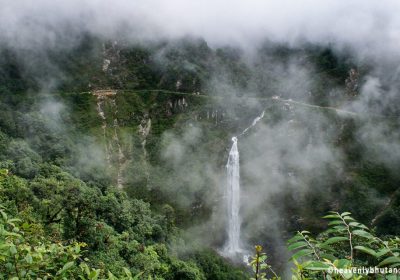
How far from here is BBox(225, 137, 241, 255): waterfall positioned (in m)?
130

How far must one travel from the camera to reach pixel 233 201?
141750mm

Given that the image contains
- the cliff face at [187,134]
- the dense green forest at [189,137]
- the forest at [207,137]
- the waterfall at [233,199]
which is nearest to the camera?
the dense green forest at [189,137]

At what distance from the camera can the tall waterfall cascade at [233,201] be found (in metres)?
130

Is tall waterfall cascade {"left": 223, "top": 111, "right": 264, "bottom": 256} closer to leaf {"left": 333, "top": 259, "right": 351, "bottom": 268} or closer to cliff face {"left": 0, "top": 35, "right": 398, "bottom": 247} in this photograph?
cliff face {"left": 0, "top": 35, "right": 398, "bottom": 247}

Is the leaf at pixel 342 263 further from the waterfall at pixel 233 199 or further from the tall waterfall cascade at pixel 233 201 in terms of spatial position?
the waterfall at pixel 233 199

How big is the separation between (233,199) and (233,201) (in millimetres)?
928

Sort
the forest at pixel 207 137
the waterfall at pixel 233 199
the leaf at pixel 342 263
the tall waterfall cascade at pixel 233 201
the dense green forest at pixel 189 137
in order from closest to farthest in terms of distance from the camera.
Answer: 1. the leaf at pixel 342 263
2. the dense green forest at pixel 189 137
3. the forest at pixel 207 137
4. the tall waterfall cascade at pixel 233 201
5. the waterfall at pixel 233 199

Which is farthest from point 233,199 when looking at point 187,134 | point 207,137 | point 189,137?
point 187,134

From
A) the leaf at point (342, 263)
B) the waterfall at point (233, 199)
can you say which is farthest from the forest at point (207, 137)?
the leaf at point (342, 263)

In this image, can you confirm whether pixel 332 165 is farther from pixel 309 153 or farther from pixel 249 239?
pixel 249 239

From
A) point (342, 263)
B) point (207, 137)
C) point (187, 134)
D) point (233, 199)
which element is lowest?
point (342, 263)

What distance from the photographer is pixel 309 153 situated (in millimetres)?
157000

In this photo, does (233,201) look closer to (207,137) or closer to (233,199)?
(233,199)

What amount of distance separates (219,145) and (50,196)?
109080mm
